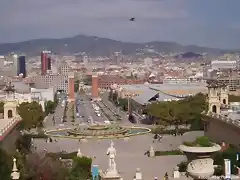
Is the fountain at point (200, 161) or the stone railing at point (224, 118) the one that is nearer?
the fountain at point (200, 161)

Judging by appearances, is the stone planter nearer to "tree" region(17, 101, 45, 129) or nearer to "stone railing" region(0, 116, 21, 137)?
"stone railing" region(0, 116, 21, 137)

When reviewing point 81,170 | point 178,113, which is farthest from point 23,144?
point 178,113

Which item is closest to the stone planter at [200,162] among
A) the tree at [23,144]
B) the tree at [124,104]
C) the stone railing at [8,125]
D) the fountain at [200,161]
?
the fountain at [200,161]

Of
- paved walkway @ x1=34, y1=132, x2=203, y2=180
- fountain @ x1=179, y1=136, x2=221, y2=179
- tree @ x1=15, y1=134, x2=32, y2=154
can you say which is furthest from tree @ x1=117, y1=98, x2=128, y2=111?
fountain @ x1=179, y1=136, x2=221, y2=179

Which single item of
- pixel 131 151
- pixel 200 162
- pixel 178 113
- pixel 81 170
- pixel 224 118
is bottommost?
pixel 131 151

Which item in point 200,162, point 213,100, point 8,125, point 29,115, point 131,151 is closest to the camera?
point 200,162

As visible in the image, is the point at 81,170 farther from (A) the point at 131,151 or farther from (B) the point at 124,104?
(B) the point at 124,104

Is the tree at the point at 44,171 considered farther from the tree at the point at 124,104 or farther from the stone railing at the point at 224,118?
the tree at the point at 124,104

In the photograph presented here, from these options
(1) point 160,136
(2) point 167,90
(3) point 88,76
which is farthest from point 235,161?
(3) point 88,76
